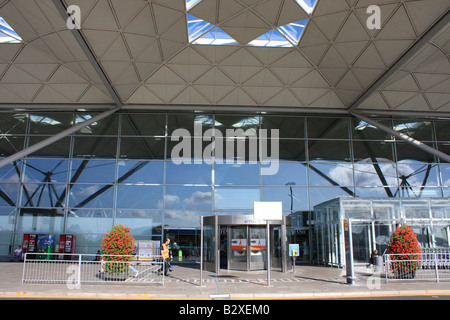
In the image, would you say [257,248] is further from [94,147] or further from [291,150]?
[94,147]

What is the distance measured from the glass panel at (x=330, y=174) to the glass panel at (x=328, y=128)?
221cm

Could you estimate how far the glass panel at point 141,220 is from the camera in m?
23.9

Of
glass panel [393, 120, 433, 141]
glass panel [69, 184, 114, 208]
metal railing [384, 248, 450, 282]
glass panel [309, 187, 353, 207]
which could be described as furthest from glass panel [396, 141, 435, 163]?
glass panel [69, 184, 114, 208]

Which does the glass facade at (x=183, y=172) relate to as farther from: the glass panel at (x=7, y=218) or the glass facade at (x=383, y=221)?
the glass facade at (x=383, y=221)

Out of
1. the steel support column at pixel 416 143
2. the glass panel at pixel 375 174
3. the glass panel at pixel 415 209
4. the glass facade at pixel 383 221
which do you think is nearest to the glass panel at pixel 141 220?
the glass facade at pixel 383 221

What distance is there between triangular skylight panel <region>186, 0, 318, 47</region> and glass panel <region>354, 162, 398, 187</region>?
10801mm

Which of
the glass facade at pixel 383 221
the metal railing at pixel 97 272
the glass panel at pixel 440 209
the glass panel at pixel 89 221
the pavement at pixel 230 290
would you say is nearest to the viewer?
the pavement at pixel 230 290

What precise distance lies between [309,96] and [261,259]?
37.2ft

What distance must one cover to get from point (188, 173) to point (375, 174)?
526 inches

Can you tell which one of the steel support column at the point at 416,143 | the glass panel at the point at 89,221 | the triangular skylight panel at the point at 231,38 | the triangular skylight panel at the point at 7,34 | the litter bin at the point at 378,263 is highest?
the triangular skylight panel at the point at 231,38

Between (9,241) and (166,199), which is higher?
(166,199)
